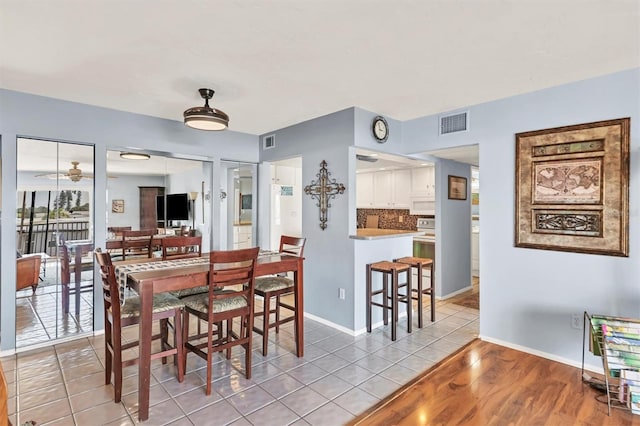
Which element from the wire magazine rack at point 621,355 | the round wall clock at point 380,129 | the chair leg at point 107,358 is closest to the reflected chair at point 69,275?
the chair leg at point 107,358

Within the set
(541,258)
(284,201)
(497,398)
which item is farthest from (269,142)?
(497,398)

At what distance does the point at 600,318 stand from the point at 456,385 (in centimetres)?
113

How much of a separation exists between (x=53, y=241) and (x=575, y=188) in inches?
198

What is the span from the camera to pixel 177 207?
448 cm

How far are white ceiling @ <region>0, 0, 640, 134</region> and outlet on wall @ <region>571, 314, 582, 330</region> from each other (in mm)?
2025

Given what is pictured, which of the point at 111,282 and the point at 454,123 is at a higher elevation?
the point at 454,123

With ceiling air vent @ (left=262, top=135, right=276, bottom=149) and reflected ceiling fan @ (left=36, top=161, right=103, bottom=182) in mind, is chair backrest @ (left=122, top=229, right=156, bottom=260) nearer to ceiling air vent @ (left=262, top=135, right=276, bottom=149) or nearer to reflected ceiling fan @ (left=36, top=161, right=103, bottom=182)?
reflected ceiling fan @ (left=36, top=161, right=103, bottom=182)

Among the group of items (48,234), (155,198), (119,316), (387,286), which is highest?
(155,198)

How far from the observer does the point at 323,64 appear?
2.56m

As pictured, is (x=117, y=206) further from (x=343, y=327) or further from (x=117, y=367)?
(x=343, y=327)

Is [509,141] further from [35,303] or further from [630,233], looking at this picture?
[35,303]

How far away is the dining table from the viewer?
85.4 inches

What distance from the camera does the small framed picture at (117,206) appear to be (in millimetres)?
3789

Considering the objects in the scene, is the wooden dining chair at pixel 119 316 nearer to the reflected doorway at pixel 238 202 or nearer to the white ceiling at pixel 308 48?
the white ceiling at pixel 308 48
